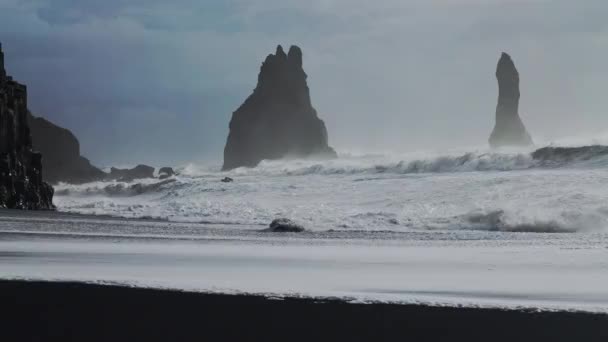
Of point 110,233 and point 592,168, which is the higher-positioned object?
point 592,168

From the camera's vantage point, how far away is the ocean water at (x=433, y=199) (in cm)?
1895

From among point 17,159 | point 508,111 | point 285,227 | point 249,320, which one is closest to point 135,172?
point 508,111

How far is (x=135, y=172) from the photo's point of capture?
11281 centimetres

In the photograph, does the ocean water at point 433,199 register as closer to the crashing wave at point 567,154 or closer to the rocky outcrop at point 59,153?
the crashing wave at point 567,154

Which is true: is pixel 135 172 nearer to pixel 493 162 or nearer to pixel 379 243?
pixel 493 162

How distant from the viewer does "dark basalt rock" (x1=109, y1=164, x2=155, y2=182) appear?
108750 mm

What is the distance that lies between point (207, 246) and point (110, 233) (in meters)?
3.86

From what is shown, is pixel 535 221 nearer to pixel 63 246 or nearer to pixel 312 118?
pixel 63 246

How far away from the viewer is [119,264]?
1078 cm

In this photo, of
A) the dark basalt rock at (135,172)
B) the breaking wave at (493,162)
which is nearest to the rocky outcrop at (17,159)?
the breaking wave at (493,162)

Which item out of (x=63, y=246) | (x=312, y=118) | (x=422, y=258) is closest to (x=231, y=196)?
(x=63, y=246)

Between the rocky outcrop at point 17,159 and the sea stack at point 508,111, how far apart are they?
63.4 meters

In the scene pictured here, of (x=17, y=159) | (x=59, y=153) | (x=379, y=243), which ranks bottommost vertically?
(x=379, y=243)

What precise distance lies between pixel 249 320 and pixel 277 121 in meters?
106
